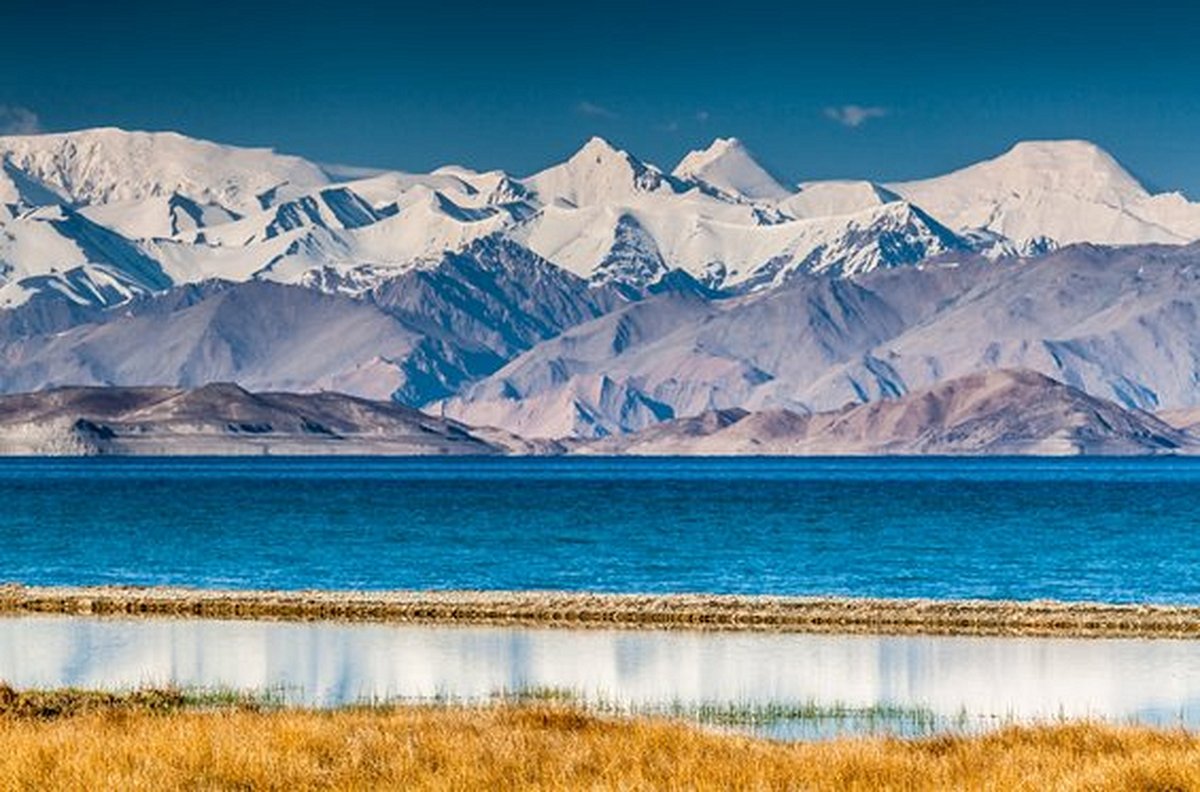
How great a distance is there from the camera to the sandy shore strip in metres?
60.7

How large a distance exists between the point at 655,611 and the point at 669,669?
626 inches

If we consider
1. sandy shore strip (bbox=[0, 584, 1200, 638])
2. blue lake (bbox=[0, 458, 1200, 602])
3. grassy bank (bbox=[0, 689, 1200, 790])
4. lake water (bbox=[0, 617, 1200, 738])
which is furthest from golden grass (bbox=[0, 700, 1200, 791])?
blue lake (bbox=[0, 458, 1200, 602])

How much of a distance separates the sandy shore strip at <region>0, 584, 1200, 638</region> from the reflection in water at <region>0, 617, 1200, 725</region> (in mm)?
2789

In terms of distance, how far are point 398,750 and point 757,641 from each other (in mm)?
28284

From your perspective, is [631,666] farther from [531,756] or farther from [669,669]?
[531,756]

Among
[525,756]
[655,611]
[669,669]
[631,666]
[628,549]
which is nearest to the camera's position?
[525,756]

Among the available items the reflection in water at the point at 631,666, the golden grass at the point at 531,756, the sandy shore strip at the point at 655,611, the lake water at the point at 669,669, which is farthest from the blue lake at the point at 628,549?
the golden grass at the point at 531,756

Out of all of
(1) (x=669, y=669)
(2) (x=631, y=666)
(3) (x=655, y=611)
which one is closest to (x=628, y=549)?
(3) (x=655, y=611)

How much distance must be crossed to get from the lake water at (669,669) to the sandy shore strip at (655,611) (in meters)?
2.82

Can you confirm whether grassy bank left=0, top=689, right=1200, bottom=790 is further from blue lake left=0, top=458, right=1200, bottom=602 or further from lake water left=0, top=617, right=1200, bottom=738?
blue lake left=0, top=458, right=1200, bottom=602

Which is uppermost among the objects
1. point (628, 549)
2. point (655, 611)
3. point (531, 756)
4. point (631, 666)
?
point (531, 756)

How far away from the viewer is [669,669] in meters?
47.8

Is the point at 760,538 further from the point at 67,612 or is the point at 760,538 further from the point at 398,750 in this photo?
the point at 398,750

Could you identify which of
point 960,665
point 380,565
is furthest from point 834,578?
Answer: point 960,665
